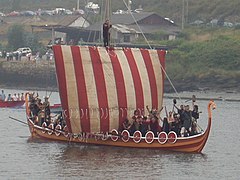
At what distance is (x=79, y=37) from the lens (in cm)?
11200

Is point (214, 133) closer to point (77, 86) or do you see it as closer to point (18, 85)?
point (77, 86)

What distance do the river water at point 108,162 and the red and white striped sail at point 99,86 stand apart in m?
1.32

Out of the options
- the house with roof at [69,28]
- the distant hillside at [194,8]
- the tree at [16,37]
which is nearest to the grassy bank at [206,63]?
the house with roof at [69,28]

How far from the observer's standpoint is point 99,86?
46.8 m

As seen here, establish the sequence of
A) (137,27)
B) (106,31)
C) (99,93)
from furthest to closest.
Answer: (137,27) → (106,31) → (99,93)

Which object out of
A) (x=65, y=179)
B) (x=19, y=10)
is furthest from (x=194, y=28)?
(x=65, y=179)

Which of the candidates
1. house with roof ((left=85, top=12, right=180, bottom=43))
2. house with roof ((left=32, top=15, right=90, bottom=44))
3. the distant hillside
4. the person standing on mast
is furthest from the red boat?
the distant hillside

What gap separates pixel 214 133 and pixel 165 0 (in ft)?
298

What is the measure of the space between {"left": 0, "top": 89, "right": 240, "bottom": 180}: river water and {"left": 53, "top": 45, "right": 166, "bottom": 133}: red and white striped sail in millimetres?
1323

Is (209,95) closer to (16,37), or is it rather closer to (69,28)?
(69,28)

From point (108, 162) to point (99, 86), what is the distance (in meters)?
5.44

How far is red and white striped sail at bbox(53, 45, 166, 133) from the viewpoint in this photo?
153 feet

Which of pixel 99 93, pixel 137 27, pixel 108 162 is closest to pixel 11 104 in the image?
pixel 99 93

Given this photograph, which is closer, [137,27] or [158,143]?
[158,143]
